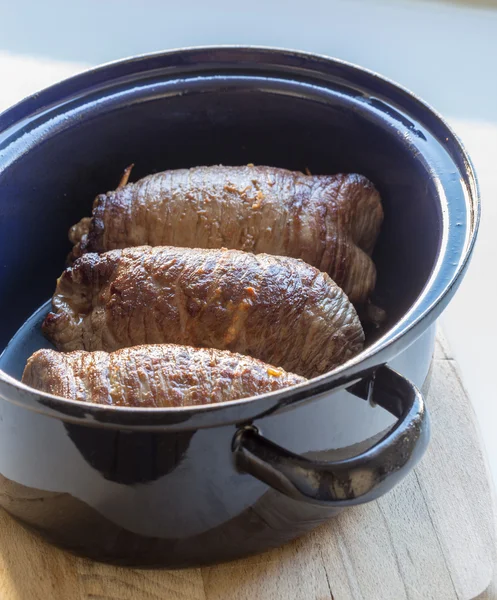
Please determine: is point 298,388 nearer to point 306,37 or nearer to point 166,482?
point 166,482

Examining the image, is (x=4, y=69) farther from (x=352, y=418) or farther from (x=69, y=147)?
(x=352, y=418)

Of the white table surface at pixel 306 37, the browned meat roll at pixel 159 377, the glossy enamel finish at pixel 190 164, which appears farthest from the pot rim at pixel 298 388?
the white table surface at pixel 306 37

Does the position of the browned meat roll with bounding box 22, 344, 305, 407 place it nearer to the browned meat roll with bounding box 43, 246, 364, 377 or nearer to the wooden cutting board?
the browned meat roll with bounding box 43, 246, 364, 377

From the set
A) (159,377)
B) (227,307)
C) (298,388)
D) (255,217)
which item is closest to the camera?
(298,388)

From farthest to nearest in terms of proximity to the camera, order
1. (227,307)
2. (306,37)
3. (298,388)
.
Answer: (306,37) → (227,307) → (298,388)

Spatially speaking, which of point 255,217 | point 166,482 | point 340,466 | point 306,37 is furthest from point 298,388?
point 306,37

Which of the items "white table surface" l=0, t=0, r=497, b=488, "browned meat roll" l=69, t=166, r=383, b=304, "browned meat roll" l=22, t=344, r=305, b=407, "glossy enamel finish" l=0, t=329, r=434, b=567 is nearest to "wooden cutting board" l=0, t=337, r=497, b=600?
"glossy enamel finish" l=0, t=329, r=434, b=567
